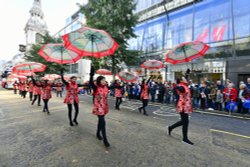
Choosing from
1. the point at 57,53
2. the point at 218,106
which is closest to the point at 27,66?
the point at 57,53

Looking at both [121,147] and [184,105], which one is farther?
[184,105]

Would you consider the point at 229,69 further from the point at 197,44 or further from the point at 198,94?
the point at 197,44

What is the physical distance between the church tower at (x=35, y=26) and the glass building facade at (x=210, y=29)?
7375 centimetres

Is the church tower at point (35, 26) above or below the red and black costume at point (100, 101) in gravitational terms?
above

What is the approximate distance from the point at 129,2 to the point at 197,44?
13.3m

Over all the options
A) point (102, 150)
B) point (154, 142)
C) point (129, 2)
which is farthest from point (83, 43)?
point (129, 2)

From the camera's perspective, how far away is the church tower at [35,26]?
82919mm

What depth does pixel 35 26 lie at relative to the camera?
85.2 meters

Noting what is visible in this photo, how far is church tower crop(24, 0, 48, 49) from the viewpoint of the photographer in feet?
272

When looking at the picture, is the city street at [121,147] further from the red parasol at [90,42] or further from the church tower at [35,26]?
the church tower at [35,26]

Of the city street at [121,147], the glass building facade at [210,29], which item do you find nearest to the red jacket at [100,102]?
the city street at [121,147]

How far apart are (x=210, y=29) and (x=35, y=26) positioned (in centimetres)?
8950

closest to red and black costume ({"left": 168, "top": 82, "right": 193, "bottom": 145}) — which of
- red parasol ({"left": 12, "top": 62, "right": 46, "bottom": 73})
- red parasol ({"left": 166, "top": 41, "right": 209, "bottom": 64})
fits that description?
red parasol ({"left": 166, "top": 41, "right": 209, "bottom": 64})

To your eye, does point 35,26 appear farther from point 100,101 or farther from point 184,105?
point 184,105
